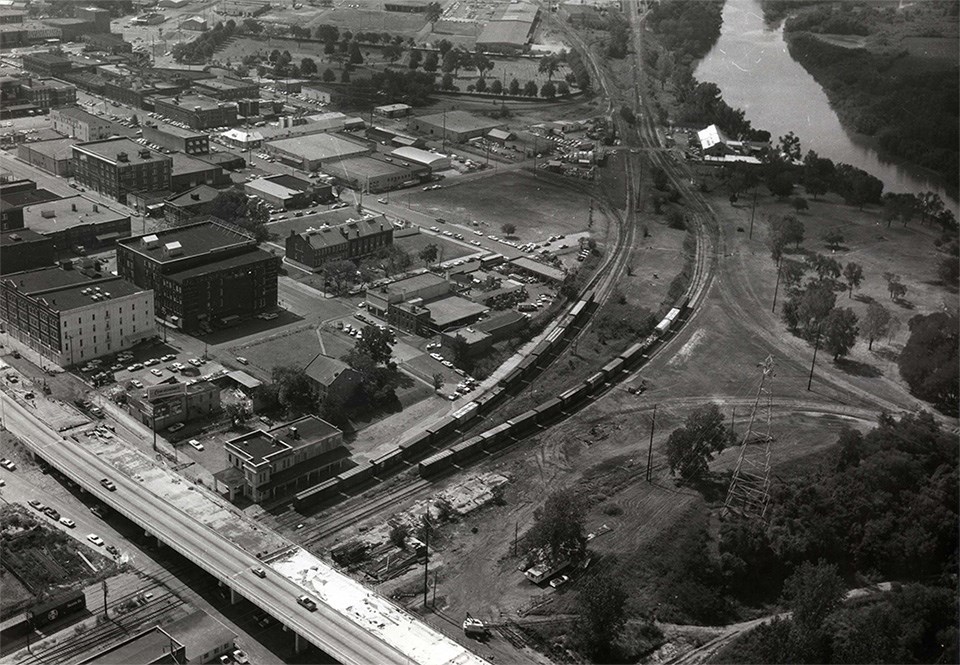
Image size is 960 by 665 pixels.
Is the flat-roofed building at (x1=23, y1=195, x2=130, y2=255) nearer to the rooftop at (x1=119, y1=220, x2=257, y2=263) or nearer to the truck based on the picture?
the rooftop at (x1=119, y1=220, x2=257, y2=263)

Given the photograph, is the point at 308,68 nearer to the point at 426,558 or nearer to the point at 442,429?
the point at 442,429

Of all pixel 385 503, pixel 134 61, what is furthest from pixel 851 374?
pixel 134 61

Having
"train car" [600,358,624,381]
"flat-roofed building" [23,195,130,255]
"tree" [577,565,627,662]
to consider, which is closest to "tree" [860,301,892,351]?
"train car" [600,358,624,381]

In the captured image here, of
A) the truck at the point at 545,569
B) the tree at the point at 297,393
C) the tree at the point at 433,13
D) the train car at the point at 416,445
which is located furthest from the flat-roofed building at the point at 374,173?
the tree at the point at 433,13

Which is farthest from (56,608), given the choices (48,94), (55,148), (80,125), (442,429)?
(48,94)

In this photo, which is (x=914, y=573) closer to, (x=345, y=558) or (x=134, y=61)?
(x=345, y=558)

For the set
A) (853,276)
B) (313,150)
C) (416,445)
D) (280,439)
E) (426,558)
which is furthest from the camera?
(313,150)
